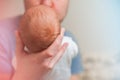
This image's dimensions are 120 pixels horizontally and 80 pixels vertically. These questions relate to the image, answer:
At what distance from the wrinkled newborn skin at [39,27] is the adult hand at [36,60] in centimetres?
2

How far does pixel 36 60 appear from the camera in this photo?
2.34 feet

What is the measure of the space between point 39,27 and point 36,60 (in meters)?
0.11

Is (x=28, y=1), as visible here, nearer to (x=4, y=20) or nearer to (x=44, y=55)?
(x=4, y=20)

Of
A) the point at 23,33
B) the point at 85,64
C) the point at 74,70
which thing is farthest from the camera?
the point at 85,64

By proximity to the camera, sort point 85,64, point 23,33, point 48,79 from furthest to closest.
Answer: point 85,64 → point 48,79 → point 23,33

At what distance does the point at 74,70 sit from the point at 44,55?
1.56ft

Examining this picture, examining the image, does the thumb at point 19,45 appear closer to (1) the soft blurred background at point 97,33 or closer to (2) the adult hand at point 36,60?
(2) the adult hand at point 36,60

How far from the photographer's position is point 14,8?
1201mm

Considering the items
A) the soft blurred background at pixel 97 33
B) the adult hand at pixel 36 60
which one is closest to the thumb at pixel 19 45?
the adult hand at pixel 36 60

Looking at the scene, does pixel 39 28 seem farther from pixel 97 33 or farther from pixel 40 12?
pixel 97 33

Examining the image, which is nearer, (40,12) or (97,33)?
(40,12)

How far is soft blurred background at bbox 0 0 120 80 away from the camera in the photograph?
4.46 ft

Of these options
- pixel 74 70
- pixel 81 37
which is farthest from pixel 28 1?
pixel 81 37

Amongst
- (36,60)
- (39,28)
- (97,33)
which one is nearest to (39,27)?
(39,28)
